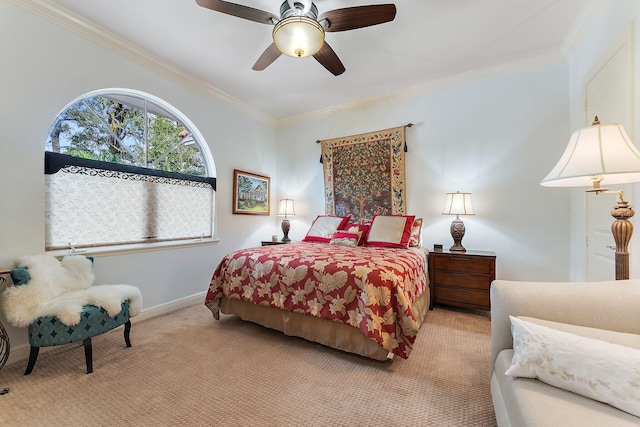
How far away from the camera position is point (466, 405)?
148 centimetres

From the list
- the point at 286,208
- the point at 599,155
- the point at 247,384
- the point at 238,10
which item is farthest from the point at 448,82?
the point at 247,384

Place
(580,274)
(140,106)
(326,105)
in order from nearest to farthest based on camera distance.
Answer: (580,274)
(140,106)
(326,105)

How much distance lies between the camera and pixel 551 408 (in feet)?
2.78

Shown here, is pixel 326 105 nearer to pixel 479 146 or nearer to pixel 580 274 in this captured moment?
pixel 479 146

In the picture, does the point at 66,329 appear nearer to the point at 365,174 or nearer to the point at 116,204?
the point at 116,204

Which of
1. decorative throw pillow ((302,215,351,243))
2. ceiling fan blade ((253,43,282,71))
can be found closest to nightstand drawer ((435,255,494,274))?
decorative throw pillow ((302,215,351,243))

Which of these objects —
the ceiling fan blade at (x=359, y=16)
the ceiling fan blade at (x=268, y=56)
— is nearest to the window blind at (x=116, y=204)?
the ceiling fan blade at (x=268, y=56)

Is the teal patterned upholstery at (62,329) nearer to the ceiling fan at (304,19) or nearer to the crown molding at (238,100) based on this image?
the crown molding at (238,100)

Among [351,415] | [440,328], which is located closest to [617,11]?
[440,328]

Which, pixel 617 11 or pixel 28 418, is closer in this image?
pixel 28 418

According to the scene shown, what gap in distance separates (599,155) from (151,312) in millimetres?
3792

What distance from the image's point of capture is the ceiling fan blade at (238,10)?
1.79 metres

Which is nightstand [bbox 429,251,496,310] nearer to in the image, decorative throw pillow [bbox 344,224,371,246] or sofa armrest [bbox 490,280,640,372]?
decorative throw pillow [bbox 344,224,371,246]

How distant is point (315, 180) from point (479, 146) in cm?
241
